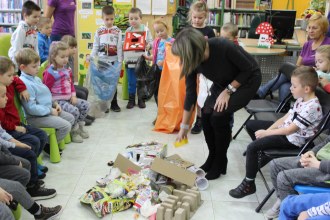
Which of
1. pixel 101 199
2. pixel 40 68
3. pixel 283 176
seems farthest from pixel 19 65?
pixel 283 176

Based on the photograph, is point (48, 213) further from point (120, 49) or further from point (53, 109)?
point (120, 49)

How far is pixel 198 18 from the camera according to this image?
148 inches

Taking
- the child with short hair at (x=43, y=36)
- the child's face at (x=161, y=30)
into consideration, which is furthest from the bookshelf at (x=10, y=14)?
the child's face at (x=161, y=30)

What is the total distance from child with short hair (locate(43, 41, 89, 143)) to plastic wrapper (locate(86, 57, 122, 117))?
77cm

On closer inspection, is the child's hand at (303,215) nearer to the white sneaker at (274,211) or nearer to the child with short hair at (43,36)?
the white sneaker at (274,211)

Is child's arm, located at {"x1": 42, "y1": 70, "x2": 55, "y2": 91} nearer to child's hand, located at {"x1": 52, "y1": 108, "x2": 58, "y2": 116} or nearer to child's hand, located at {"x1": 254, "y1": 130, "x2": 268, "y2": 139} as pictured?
child's hand, located at {"x1": 52, "y1": 108, "x2": 58, "y2": 116}

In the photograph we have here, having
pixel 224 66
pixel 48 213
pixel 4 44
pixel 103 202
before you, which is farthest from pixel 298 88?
pixel 4 44

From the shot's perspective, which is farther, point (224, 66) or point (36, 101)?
point (36, 101)

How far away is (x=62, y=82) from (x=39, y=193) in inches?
46.2

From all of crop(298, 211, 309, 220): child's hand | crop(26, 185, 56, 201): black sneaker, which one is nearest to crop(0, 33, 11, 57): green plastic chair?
crop(26, 185, 56, 201): black sneaker

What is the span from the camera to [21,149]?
8.43ft

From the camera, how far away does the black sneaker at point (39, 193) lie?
267cm

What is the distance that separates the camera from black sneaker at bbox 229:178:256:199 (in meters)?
2.73

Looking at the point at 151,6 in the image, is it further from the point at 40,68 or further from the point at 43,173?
the point at 43,173
